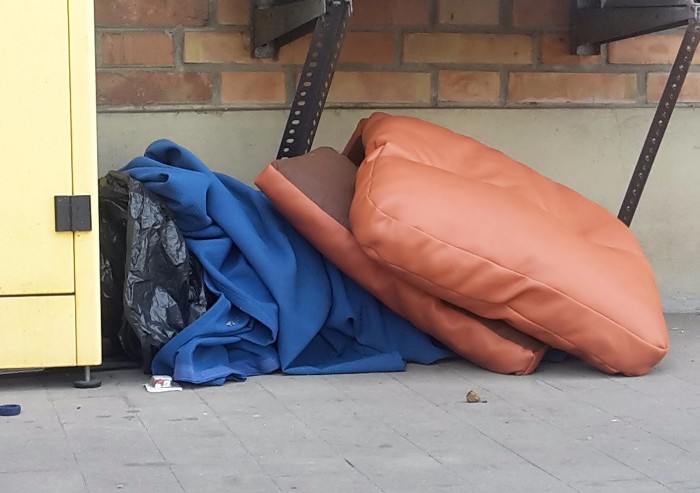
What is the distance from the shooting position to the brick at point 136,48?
3324 mm

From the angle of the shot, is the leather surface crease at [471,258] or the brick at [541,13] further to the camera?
the brick at [541,13]

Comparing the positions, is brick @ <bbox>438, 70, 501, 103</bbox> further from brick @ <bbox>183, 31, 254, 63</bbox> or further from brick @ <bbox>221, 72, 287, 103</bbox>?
brick @ <bbox>183, 31, 254, 63</bbox>

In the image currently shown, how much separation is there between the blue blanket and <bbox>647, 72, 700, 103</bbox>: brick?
4.08 feet

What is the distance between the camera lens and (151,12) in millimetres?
3344

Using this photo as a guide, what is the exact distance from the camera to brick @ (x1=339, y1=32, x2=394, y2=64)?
3488 mm

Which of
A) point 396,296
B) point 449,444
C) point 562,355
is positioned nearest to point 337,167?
point 396,296

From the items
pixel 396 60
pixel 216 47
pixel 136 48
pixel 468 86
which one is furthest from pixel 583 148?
pixel 136 48

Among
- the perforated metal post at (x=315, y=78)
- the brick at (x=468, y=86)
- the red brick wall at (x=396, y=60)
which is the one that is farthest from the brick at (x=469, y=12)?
the perforated metal post at (x=315, y=78)

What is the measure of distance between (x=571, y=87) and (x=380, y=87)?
61 cm

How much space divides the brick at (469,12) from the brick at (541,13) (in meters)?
0.07

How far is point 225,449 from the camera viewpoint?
2.27 metres

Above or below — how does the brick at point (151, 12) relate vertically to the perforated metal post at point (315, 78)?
above

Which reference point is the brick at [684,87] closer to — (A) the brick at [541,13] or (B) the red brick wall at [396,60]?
(B) the red brick wall at [396,60]

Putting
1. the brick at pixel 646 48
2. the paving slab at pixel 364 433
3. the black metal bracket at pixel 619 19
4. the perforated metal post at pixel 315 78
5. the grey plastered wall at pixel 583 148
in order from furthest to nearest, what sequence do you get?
the brick at pixel 646 48
the grey plastered wall at pixel 583 148
the black metal bracket at pixel 619 19
the perforated metal post at pixel 315 78
the paving slab at pixel 364 433
